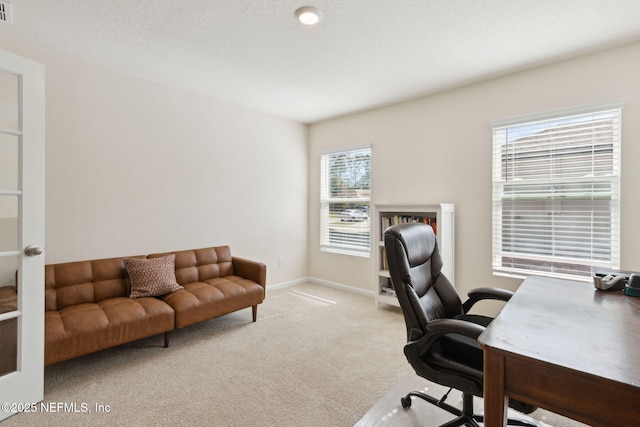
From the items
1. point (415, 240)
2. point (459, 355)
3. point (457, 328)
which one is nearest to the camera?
point (457, 328)

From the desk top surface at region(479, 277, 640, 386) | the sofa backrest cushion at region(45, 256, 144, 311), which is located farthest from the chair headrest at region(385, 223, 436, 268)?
the sofa backrest cushion at region(45, 256, 144, 311)

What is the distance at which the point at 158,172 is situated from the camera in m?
3.34

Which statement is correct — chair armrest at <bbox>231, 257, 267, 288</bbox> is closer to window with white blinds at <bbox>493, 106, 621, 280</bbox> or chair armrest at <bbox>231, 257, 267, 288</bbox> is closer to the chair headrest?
the chair headrest

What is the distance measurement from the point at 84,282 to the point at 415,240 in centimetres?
280

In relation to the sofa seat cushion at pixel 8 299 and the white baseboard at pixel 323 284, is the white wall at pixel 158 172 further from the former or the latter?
the sofa seat cushion at pixel 8 299

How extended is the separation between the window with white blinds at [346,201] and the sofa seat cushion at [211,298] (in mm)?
1692

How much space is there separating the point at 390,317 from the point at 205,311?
1.96 metres

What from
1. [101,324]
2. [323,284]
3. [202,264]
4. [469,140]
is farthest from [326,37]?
[323,284]

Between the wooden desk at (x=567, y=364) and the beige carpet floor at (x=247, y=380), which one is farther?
the beige carpet floor at (x=247, y=380)

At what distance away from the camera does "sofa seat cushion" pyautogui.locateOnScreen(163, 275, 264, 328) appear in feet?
8.78

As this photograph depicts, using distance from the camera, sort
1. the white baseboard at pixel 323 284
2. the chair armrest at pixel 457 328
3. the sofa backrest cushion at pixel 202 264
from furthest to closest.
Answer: the white baseboard at pixel 323 284 < the sofa backrest cushion at pixel 202 264 < the chair armrest at pixel 457 328

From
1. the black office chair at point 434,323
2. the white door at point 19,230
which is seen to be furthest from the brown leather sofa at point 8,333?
the black office chair at point 434,323

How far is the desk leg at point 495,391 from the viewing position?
3.26 feet

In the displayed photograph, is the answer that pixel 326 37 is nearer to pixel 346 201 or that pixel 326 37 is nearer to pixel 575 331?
pixel 575 331
